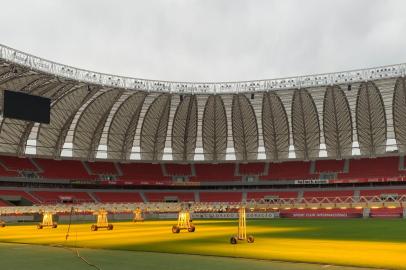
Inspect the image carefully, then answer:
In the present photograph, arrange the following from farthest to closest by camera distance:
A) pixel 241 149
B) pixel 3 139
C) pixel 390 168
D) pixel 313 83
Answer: pixel 241 149 → pixel 390 168 → pixel 3 139 → pixel 313 83

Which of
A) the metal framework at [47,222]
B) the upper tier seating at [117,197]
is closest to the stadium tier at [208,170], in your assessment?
the upper tier seating at [117,197]

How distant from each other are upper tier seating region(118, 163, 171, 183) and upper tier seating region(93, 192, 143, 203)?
393 cm

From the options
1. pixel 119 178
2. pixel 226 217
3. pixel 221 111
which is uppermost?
pixel 221 111

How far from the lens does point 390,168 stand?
321ft

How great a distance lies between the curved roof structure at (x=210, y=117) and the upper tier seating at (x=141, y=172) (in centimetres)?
374

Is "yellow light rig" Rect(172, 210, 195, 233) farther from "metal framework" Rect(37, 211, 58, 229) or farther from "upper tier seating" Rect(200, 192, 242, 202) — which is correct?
"upper tier seating" Rect(200, 192, 242, 202)

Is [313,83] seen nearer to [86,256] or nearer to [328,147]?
[328,147]

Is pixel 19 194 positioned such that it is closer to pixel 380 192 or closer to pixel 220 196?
pixel 220 196

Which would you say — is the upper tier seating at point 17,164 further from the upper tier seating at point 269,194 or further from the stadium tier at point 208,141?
the upper tier seating at point 269,194

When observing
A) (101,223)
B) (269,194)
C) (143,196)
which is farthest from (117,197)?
(101,223)

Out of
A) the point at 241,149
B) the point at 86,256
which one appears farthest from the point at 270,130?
the point at 86,256

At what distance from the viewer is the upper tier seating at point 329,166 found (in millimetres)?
103125

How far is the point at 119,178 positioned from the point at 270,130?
35722 mm

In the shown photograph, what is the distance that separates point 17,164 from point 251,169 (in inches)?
1997
